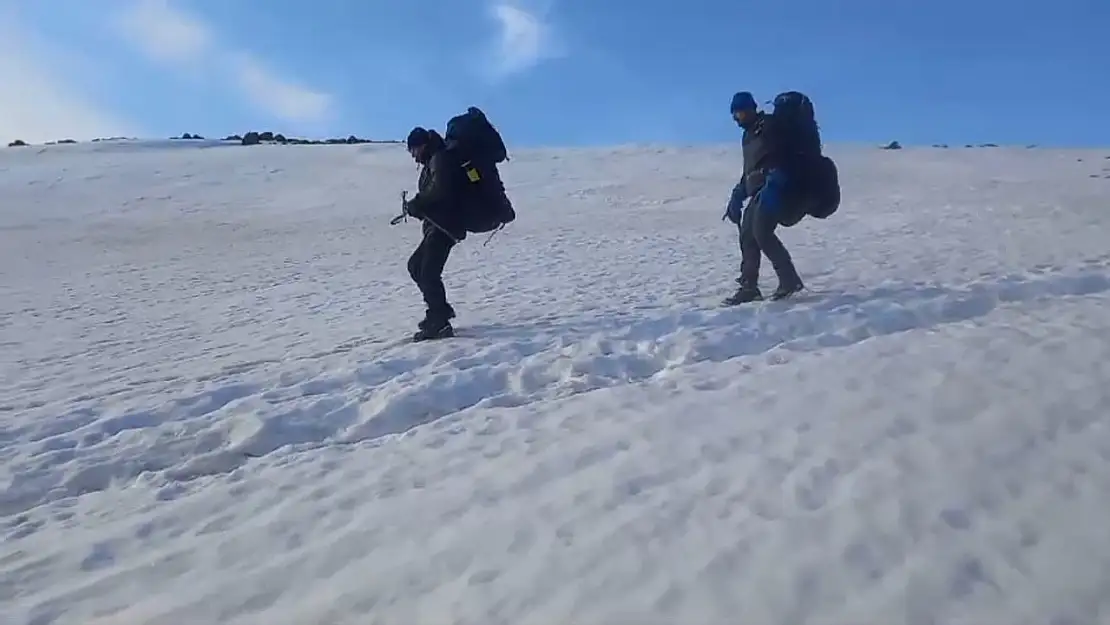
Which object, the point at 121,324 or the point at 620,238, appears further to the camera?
the point at 620,238

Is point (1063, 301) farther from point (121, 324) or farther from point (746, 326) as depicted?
point (121, 324)

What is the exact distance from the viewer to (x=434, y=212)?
750 centimetres

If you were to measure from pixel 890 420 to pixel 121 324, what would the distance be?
9.38 m

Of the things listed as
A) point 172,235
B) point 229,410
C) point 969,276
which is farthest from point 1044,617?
point 172,235

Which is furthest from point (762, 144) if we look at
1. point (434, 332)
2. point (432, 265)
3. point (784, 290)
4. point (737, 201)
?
point (434, 332)

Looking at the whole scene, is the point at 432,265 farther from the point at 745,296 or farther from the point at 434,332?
the point at 745,296

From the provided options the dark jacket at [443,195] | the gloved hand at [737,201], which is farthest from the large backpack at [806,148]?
the dark jacket at [443,195]

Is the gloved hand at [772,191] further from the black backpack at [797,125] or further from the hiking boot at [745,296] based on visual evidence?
the hiking boot at [745,296]

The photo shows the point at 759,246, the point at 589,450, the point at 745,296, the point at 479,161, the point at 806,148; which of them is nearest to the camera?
the point at 589,450

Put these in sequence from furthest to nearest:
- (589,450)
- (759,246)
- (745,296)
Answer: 1. (745,296)
2. (759,246)
3. (589,450)

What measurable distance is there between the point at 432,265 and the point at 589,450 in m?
3.37

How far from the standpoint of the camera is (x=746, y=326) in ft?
24.1

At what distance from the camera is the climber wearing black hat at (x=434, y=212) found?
24.2 feet

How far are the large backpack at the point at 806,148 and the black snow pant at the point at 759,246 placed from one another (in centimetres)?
41
